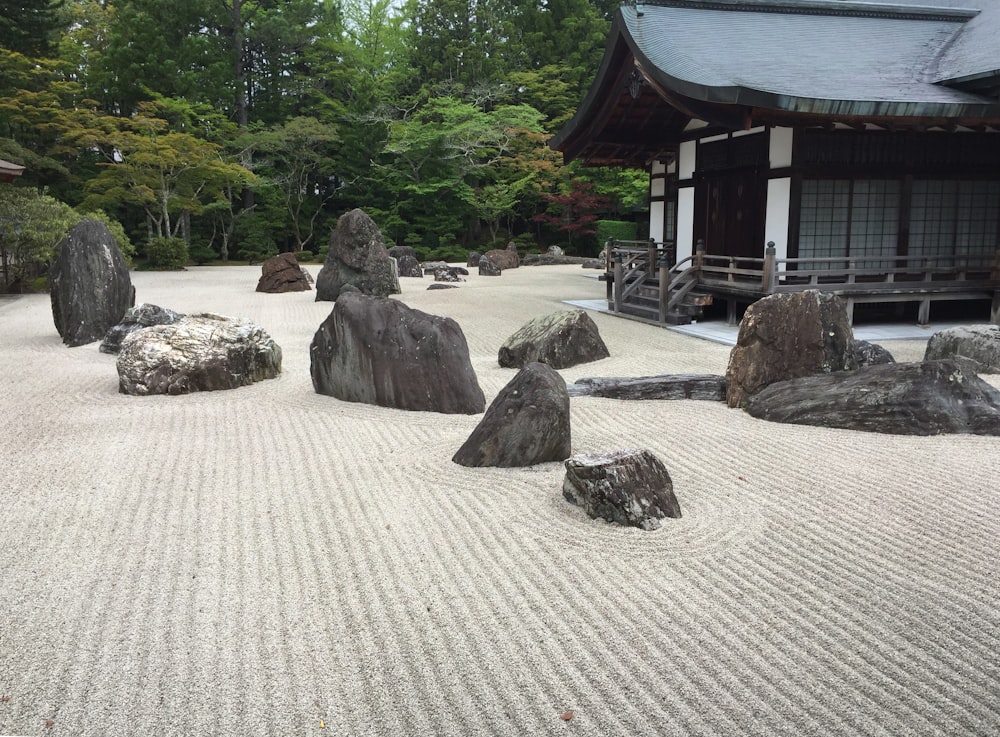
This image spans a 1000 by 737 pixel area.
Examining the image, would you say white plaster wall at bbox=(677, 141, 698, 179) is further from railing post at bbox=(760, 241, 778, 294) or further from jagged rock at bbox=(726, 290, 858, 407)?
jagged rock at bbox=(726, 290, 858, 407)

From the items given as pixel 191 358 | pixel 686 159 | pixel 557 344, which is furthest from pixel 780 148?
pixel 191 358

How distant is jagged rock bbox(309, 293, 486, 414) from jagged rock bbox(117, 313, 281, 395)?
3.54 feet

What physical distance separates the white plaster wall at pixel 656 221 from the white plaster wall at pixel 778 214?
4.56 m

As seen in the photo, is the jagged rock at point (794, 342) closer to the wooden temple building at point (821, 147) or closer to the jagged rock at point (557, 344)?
the jagged rock at point (557, 344)

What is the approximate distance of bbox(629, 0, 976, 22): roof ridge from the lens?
14.6 m

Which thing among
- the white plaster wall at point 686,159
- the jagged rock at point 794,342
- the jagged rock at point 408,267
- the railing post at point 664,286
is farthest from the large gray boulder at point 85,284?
the jagged rock at point 408,267

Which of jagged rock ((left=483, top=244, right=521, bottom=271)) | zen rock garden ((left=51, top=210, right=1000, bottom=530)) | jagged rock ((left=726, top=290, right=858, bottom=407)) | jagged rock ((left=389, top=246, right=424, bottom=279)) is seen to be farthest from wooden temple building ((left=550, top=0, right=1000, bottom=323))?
jagged rock ((left=483, top=244, right=521, bottom=271))

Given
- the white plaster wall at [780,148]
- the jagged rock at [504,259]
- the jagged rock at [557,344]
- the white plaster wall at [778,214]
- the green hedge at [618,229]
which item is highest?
the white plaster wall at [780,148]

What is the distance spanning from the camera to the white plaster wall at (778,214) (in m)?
11.7

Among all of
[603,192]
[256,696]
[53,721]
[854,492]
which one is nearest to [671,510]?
[854,492]

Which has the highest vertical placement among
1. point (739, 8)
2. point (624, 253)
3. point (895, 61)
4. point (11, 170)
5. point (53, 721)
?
point (739, 8)

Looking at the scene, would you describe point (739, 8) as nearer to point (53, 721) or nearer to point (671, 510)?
point (671, 510)

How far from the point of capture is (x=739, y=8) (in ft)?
48.0

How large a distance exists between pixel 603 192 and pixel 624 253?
13.0 metres
